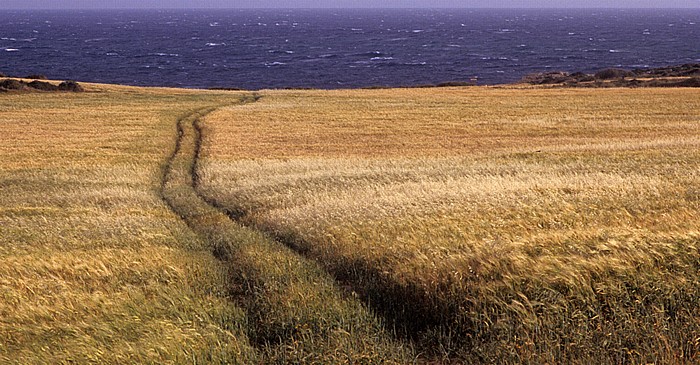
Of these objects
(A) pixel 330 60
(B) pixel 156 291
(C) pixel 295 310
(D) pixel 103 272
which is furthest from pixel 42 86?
(A) pixel 330 60

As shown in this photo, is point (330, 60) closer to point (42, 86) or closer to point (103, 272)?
point (42, 86)

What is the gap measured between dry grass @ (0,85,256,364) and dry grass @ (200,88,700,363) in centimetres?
229

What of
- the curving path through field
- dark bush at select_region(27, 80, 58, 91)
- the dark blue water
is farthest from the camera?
the dark blue water

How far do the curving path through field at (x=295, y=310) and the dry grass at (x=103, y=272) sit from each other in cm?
32

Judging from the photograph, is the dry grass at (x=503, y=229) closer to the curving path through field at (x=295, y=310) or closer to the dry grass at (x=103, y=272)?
the curving path through field at (x=295, y=310)

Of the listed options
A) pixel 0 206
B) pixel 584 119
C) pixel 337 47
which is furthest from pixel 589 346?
pixel 337 47

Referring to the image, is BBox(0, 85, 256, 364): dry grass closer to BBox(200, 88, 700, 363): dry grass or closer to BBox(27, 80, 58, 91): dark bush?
BBox(200, 88, 700, 363): dry grass

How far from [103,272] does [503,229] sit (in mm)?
7202

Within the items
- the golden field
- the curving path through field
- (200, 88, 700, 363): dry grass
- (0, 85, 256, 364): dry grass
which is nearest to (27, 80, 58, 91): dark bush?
(0, 85, 256, 364): dry grass

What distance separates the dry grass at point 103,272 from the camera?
854 cm

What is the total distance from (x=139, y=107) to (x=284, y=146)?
22.5m

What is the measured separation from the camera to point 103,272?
12078 millimetres

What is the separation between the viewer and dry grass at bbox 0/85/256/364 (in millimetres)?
8539

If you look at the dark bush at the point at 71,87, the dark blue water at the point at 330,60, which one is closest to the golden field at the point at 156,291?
the dark bush at the point at 71,87
